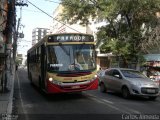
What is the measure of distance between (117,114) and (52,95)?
683cm

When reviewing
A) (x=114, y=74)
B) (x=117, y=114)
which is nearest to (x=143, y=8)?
(x=114, y=74)

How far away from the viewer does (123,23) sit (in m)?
33.9

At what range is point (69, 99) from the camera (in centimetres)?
1681

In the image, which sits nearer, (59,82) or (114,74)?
(59,82)

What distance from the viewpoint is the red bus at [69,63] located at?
15812 millimetres

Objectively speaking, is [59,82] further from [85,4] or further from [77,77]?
[85,4]

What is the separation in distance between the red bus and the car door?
2426 mm

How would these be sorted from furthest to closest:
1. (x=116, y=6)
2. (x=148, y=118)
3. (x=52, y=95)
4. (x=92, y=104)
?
1. (x=116, y=6)
2. (x=52, y=95)
3. (x=92, y=104)
4. (x=148, y=118)

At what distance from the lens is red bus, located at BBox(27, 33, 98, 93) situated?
15812mm

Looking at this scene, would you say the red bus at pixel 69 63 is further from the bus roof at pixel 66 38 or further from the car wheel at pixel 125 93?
the car wheel at pixel 125 93

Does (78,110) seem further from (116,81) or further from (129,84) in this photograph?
(116,81)

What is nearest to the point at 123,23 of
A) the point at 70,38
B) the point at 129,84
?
the point at 129,84

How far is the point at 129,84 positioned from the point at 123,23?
17.1 m

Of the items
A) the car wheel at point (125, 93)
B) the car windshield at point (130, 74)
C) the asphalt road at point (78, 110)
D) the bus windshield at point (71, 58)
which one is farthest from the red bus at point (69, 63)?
the car windshield at point (130, 74)
